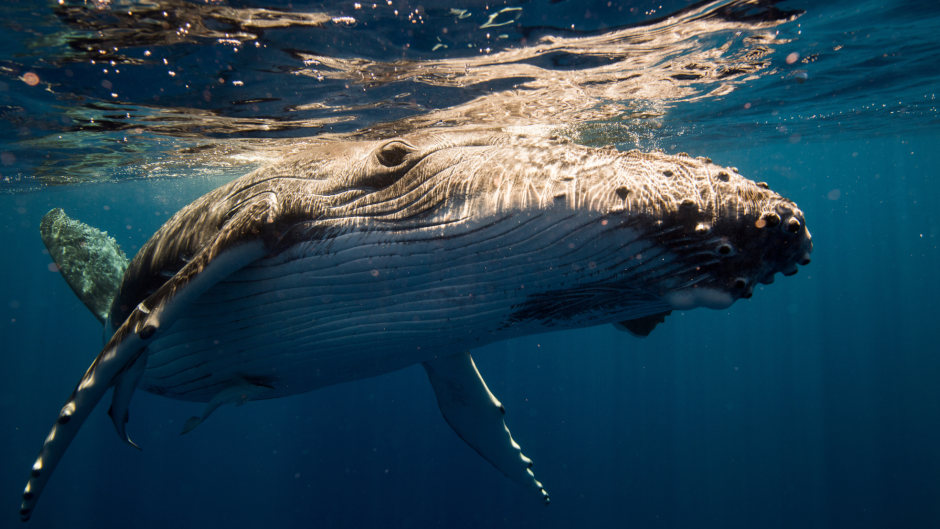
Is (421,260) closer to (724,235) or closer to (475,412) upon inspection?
(724,235)

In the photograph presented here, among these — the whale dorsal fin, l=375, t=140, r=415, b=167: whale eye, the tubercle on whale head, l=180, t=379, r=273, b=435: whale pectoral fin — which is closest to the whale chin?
the tubercle on whale head

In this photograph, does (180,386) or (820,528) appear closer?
(180,386)

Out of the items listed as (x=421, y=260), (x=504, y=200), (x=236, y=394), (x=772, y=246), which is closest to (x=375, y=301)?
(x=421, y=260)

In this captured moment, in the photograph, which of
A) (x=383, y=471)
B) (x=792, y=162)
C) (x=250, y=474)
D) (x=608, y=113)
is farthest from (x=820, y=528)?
(x=250, y=474)

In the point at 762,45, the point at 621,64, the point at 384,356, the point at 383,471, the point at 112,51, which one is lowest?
the point at 383,471

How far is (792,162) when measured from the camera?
43.6m

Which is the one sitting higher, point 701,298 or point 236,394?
point 701,298

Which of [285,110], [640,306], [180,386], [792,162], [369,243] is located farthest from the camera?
[792,162]

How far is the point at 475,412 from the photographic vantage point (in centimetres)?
588

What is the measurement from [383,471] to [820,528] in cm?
3644

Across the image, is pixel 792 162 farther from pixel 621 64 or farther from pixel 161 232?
pixel 161 232

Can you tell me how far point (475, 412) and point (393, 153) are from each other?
3.52m

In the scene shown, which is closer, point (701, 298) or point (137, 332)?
point (701, 298)

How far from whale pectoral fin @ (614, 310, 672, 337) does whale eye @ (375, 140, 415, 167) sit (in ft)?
6.27
